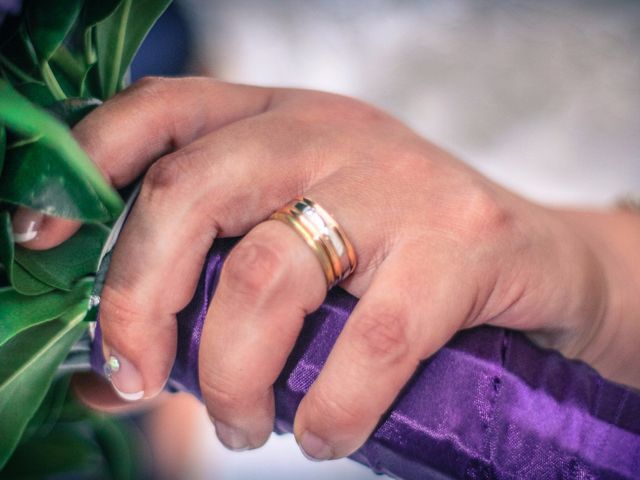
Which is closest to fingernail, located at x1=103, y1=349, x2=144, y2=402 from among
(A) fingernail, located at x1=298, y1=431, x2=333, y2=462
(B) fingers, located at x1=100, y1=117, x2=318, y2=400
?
(B) fingers, located at x1=100, y1=117, x2=318, y2=400

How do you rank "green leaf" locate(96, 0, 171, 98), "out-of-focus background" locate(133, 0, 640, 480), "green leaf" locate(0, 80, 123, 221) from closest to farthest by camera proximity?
"green leaf" locate(0, 80, 123, 221), "green leaf" locate(96, 0, 171, 98), "out-of-focus background" locate(133, 0, 640, 480)

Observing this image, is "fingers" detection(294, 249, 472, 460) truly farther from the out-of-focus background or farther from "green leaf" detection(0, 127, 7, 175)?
the out-of-focus background

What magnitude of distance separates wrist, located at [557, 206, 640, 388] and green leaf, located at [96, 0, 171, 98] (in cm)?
35

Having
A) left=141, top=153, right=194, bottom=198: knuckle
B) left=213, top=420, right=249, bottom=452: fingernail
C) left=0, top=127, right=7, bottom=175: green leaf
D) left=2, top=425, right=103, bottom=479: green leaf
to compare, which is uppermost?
left=0, top=127, right=7, bottom=175: green leaf

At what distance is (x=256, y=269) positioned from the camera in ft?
1.09

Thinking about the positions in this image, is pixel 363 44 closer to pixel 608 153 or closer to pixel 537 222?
pixel 608 153

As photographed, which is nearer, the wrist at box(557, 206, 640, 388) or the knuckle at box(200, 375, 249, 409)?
the knuckle at box(200, 375, 249, 409)

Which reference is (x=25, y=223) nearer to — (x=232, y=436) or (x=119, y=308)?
(x=119, y=308)

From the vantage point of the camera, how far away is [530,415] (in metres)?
0.36

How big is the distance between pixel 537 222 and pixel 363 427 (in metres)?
0.18

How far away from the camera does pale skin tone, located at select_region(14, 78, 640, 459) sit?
0.34 m

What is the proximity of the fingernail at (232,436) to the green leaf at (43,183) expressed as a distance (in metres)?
0.15

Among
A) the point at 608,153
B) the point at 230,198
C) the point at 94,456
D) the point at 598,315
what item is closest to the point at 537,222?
the point at 598,315

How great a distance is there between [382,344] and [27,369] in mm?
227
